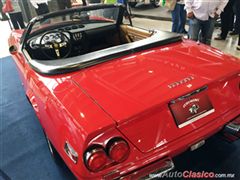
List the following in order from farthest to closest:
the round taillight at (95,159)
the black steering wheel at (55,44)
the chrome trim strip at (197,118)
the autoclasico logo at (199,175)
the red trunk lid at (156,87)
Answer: the black steering wheel at (55,44) → the autoclasico logo at (199,175) → the chrome trim strip at (197,118) → the red trunk lid at (156,87) → the round taillight at (95,159)

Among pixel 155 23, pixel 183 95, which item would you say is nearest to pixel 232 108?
pixel 183 95

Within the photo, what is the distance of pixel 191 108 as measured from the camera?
1.36 meters

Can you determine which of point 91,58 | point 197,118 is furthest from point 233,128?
point 91,58

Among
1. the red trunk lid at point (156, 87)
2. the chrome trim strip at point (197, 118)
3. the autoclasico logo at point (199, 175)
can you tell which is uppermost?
the red trunk lid at point (156, 87)

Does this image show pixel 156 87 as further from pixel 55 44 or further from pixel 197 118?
pixel 55 44

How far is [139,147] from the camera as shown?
1.21m

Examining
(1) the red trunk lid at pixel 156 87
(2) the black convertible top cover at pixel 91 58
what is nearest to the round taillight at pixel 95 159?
(1) the red trunk lid at pixel 156 87

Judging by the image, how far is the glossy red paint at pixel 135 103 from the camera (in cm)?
117

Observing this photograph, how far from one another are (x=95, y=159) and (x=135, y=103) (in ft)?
1.19

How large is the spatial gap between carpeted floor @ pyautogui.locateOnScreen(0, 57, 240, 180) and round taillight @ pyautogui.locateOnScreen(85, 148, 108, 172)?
87cm

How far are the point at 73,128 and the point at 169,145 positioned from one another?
21.1 inches

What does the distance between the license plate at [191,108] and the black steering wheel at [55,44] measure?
1351mm

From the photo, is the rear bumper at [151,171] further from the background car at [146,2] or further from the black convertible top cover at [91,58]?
the background car at [146,2]

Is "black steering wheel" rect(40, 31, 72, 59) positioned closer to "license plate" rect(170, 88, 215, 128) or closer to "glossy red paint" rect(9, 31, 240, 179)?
"glossy red paint" rect(9, 31, 240, 179)
